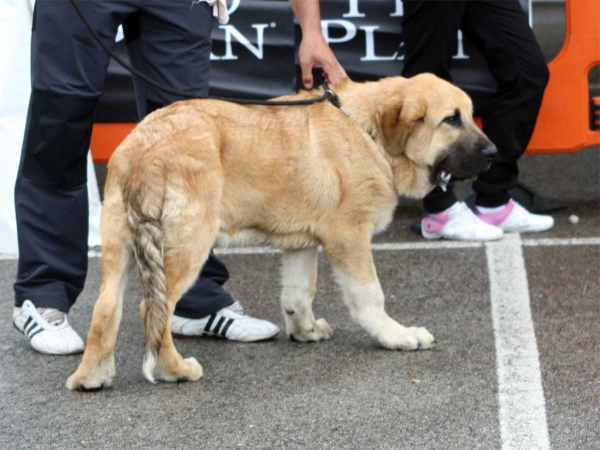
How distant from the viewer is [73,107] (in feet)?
13.4

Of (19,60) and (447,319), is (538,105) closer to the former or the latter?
(447,319)

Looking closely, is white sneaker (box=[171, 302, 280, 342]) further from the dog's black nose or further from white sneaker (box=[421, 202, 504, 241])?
white sneaker (box=[421, 202, 504, 241])

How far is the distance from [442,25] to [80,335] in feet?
8.59

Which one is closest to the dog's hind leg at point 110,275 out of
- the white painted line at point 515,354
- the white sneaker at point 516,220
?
the white painted line at point 515,354

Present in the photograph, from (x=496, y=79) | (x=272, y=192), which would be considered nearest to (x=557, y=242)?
(x=496, y=79)

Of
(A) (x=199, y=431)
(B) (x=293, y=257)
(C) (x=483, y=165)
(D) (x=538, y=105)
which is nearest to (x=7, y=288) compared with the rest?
(B) (x=293, y=257)

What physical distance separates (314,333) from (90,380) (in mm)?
1020

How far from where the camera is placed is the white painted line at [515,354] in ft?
10.9

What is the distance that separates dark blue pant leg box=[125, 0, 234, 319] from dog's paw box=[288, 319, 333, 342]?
1116mm

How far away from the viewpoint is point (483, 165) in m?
4.06

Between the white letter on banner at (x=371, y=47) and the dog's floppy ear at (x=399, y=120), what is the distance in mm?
2007

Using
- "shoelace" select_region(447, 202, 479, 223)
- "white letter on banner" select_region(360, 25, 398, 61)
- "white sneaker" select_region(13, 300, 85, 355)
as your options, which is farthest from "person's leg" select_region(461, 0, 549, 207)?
"white sneaker" select_region(13, 300, 85, 355)

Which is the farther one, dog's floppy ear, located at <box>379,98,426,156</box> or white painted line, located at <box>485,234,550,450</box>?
dog's floppy ear, located at <box>379,98,426,156</box>

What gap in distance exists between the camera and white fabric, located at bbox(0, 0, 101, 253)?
552cm
